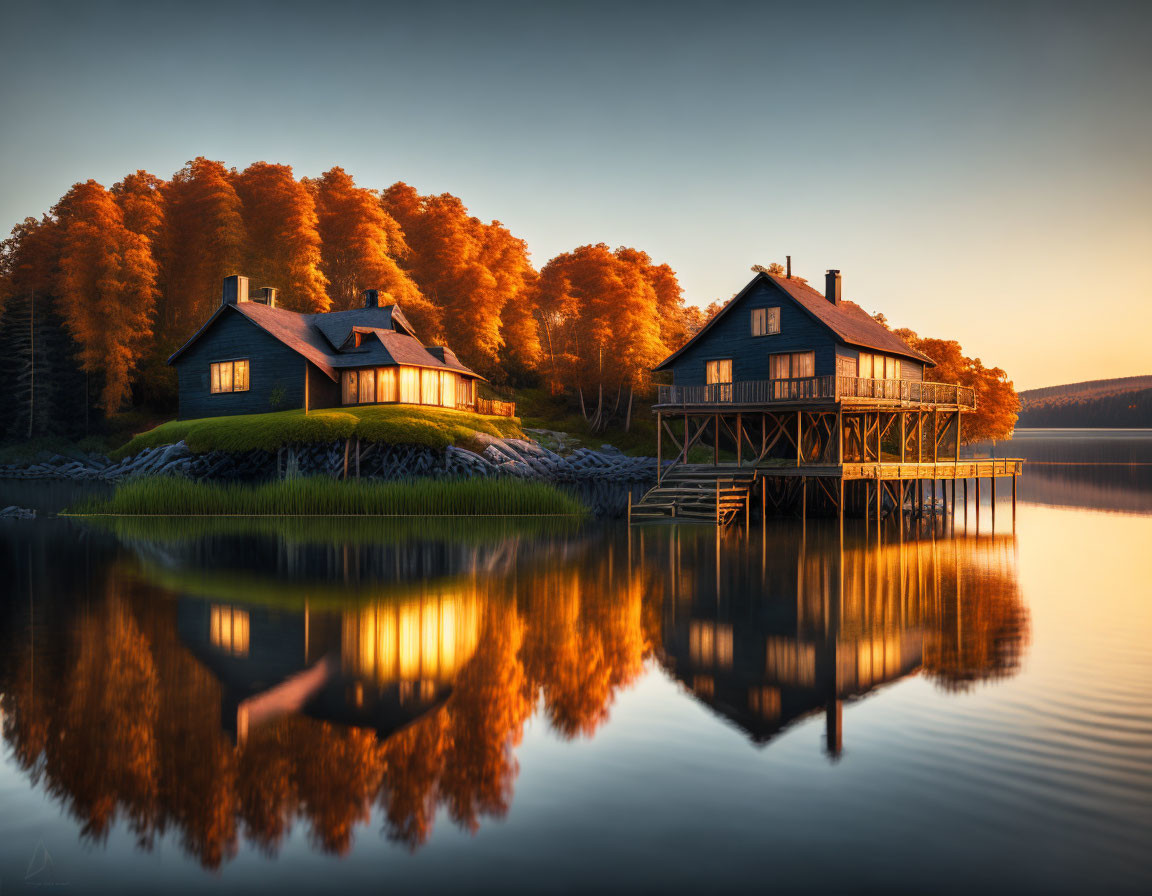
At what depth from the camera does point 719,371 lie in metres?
41.4

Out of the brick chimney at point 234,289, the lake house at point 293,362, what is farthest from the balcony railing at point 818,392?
the brick chimney at point 234,289

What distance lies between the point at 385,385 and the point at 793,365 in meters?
22.3

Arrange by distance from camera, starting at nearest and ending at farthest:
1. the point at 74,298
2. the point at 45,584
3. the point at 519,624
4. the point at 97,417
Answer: the point at 519,624, the point at 45,584, the point at 74,298, the point at 97,417

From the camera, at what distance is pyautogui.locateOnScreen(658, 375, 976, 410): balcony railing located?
3525 centimetres

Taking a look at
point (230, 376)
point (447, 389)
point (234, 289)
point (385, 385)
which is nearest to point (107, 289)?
point (234, 289)

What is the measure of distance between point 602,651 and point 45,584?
44.0ft

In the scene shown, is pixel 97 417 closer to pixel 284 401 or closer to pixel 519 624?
pixel 284 401

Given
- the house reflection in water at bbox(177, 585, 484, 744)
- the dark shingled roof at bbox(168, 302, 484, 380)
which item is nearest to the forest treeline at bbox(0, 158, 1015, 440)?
the dark shingled roof at bbox(168, 302, 484, 380)

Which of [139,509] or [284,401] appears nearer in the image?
[139,509]

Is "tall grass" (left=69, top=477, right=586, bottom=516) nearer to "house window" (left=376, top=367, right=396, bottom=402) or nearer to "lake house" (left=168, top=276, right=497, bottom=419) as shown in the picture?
"lake house" (left=168, top=276, right=497, bottom=419)

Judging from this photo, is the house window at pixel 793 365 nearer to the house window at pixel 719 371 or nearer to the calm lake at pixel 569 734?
the house window at pixel 719 371

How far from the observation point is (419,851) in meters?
6.52

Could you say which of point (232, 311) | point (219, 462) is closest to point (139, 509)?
point (219, 462)

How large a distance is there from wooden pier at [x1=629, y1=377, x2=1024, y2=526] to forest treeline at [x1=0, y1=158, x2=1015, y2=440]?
2064cm
